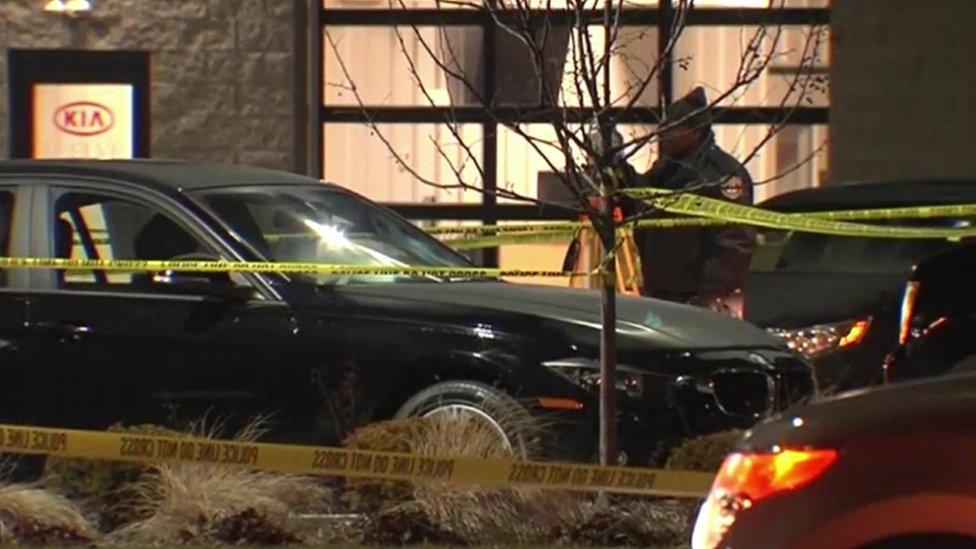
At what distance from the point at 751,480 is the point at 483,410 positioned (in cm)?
325

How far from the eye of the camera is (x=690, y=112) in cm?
937

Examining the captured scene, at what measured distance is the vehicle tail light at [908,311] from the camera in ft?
31.5

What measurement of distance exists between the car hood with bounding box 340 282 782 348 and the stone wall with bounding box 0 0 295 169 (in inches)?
217

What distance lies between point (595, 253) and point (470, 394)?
3748mm

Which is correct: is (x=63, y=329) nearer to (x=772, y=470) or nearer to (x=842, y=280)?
(x=842, y=280)

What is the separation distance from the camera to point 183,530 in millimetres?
8227

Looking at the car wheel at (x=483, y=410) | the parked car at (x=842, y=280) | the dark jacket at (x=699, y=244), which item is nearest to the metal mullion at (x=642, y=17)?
the dark jacket at (x=699, y=244)

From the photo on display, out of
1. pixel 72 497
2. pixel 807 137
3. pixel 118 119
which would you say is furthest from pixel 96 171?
pixel 807 137

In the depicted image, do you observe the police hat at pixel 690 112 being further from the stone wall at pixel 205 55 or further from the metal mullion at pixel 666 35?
the stone wall at pixel 205 55

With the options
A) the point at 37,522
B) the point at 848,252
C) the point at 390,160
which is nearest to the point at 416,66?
the point at 390,160

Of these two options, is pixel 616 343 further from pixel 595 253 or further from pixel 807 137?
pixel 807 137

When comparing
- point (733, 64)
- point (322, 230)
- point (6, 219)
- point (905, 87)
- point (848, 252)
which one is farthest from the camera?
point (733, 64)

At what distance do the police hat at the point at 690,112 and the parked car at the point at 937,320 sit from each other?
50.5 inches

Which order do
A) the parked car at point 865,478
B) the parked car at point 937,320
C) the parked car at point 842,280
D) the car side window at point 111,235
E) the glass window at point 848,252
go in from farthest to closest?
the glass window at point 848,252 → the parked car at point 842,280 → the parked car at point 937,320 → the car side window at point 111,235 → the parked car at point 865,478
